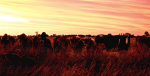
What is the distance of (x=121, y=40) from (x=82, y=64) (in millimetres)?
7576

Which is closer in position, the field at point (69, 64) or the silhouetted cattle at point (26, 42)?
the field at point (69, 64)

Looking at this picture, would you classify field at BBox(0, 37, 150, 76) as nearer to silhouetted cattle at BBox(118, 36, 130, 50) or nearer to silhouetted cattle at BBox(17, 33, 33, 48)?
silhouetted cattle at BBox(17, 33, 33, 48)

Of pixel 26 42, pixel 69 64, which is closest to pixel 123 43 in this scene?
pixel 26 42

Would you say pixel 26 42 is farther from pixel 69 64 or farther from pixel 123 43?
pixel 123 43

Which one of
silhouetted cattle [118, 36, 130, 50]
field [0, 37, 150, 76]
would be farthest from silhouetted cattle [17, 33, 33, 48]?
silhouetted cattle [118, 36, 130, 50]

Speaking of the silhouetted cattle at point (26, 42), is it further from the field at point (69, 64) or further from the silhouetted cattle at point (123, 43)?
the silhouetted cattle at point (123, 43)

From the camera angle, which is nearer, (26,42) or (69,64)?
(69,64)

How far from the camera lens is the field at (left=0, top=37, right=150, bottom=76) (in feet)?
17.3

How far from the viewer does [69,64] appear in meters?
6.25

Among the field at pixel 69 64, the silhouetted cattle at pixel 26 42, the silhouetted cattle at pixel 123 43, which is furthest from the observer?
the silhouetted cattle at pixel 123 43

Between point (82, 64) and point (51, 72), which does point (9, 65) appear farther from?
point (82, 64)

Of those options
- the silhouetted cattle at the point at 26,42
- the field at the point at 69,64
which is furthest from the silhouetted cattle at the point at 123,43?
the silhouetted cattle at the point at 26,42

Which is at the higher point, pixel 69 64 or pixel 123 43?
pixel 123 43

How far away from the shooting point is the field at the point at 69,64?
17.3ft
